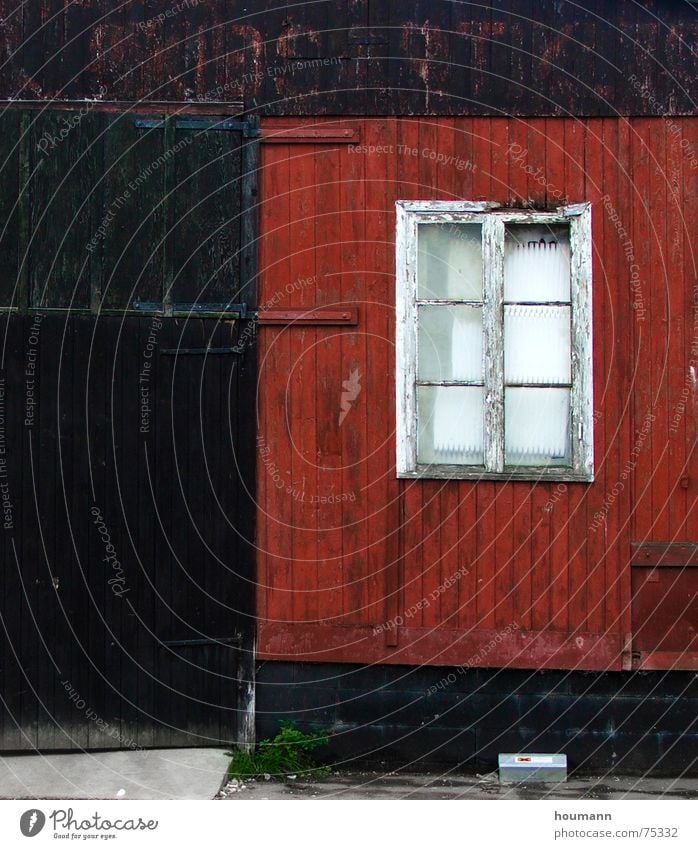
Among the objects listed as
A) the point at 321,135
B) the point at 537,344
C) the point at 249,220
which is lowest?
the point at 537,344

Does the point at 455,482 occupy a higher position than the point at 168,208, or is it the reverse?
the point at 168,208

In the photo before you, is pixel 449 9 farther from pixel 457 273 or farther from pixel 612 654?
pixel 612 654

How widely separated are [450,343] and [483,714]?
2.42 meters

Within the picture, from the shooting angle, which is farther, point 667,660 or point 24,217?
point 24,217

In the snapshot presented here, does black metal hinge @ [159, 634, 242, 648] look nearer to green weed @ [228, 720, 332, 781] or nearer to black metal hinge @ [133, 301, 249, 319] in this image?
green weed @ [228, 720, 332, 781]

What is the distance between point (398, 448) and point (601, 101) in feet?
8.51

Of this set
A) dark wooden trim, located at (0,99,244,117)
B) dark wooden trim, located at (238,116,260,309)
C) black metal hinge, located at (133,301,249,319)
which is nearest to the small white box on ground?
black metal hinge, located at (133,301,249,319)

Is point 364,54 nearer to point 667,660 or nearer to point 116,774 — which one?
point 667,660

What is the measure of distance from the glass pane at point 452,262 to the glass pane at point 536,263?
7.9 inches

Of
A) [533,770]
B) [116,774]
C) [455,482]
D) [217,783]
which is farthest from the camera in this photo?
[455,482]

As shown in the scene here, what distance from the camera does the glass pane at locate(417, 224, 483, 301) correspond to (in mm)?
7602

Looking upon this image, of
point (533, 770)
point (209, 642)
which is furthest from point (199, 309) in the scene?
point (533, 770)

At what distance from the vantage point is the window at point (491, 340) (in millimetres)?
7512

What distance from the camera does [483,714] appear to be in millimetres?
7531
